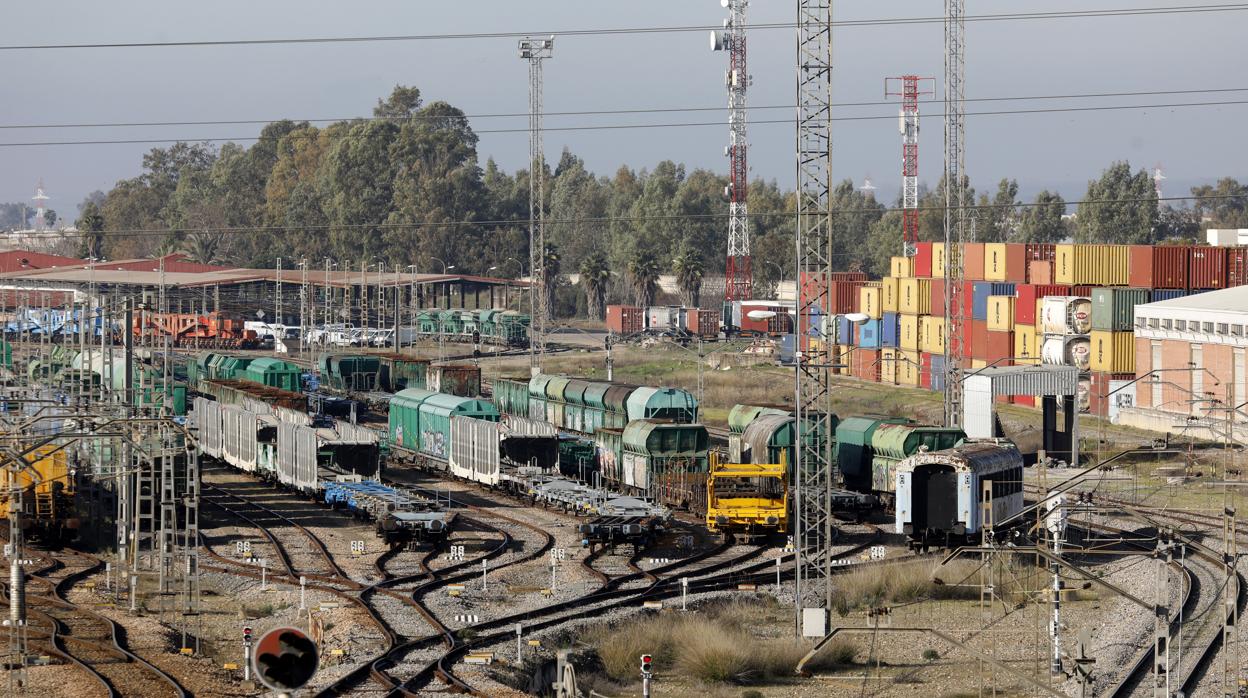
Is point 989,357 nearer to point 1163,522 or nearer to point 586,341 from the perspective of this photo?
point 1163,522

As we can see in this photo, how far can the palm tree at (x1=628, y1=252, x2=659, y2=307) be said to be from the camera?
14525 centimetres

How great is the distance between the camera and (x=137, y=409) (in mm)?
39781

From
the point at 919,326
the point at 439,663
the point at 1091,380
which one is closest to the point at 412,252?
the point at 919,326

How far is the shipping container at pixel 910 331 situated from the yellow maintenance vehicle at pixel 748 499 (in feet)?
176

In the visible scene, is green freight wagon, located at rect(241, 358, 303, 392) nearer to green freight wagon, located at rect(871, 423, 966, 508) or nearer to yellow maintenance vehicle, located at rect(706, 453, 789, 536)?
green freight wagon, located at rect(871, 423, 966, 508)

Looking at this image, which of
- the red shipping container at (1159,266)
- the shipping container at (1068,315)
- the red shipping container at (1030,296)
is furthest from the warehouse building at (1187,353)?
the red shipping container at (1030,296)

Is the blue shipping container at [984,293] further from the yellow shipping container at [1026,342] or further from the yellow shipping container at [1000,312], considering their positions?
the yellow shipping container at [1026,342]

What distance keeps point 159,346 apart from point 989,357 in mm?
60724

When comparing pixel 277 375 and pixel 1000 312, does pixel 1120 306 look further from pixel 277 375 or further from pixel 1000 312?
pixel 277 375

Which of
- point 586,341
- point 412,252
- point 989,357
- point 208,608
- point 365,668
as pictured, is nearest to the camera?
point 365,668

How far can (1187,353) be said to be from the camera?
7012cm

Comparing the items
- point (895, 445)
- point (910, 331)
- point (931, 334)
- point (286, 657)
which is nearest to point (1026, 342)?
point (931, 334)

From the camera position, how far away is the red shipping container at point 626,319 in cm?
13862

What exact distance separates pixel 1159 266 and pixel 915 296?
1587cm
